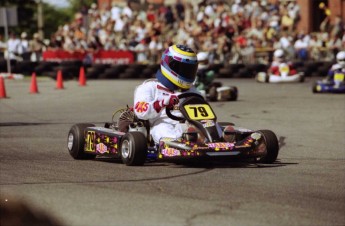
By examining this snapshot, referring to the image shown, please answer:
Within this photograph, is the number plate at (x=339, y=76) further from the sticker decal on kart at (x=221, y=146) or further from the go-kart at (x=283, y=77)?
the sticker decal on kart at (x=221, y=146)

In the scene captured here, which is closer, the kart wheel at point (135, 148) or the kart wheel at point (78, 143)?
the kart wheel at point (135, 148)

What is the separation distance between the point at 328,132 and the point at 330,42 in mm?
18414

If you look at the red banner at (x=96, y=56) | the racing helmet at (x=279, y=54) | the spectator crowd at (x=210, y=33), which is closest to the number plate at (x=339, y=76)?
the racing helmet at (x=279, y=54)

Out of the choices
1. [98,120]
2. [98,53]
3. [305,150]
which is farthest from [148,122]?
[98,53]

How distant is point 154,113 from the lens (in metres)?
9.52

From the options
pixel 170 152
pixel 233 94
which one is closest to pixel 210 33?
pixel 233 94

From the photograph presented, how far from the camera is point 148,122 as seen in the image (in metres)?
9.59

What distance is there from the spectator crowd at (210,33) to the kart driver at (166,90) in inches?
851

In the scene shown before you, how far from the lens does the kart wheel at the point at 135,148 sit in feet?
29.1

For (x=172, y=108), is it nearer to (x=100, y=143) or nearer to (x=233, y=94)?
(x=100, y=143)

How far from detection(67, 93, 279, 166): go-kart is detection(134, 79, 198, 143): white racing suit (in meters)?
0.07

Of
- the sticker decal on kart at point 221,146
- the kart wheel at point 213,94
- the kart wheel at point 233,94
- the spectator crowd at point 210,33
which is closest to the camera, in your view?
the sticker decal on kart at point 221,146

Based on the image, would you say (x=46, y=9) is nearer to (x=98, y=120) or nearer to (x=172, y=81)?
(x=98, y=120)

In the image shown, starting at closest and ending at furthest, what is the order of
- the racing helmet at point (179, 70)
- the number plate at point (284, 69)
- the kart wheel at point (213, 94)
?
the racing helmet at point (179, 70) < the kart wheel at point (213, 94) < the number plate at point (284, 69)
